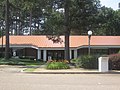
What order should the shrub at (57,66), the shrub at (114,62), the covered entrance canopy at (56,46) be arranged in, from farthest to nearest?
1. the covered entrance canopy at (56,46)
2. the shrub at (57,66)
3. the shrub at (114,62)

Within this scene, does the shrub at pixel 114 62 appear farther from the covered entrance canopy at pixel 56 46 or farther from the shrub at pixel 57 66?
the covered entrance canopy at pixel 56 46

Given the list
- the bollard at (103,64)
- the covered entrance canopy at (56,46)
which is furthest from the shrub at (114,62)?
the covered entrance canopy at (56,46)

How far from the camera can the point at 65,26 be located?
4334 centimetres

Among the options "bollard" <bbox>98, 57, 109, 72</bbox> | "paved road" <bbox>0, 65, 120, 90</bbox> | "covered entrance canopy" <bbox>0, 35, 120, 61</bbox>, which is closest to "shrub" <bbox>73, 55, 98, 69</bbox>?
"bollard" <bbox>98, 57, 109, 72</bbox>

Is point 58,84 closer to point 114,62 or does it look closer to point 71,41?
point 114,62

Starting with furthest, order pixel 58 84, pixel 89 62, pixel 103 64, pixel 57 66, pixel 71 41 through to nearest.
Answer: pixel 71 41 < pixel 89 62 < pixel 57 66 < pixel 103 64 < pixel 58 84

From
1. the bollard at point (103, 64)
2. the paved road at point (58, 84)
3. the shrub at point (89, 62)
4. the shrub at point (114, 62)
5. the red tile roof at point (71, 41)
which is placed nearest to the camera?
the paved road at point (58, 84)

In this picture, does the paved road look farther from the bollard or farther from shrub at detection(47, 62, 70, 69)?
shrub at detection(47, 62, 70, 69)

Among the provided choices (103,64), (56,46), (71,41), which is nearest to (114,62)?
(103,64)

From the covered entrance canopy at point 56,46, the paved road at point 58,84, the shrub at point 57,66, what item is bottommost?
the paved road at point 58,84

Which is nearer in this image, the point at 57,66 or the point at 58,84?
the point at 58,84

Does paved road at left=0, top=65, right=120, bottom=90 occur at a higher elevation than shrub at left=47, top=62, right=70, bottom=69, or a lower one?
lower

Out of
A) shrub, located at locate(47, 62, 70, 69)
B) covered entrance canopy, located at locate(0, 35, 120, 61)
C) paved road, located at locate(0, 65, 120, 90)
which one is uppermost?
covered entrance canopy, located at locate(0, 35, 120, 61)

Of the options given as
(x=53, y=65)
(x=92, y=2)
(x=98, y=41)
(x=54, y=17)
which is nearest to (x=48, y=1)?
(x=54, y=17)
